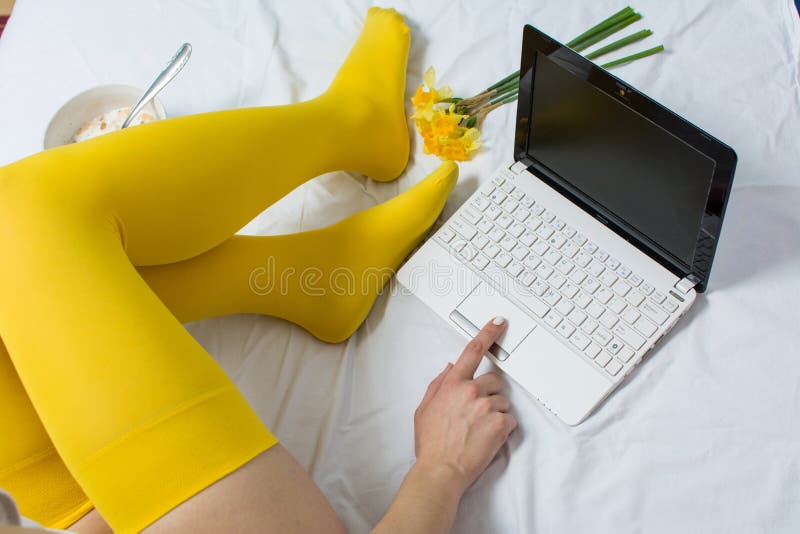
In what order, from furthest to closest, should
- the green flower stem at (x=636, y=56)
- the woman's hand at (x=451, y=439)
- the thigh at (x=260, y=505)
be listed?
the green flower stem at (x=636, y=56)
the woman's hand at (x=451, y=439)
the thigh at (x=260, y=505)

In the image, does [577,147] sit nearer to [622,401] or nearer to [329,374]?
[622,401]

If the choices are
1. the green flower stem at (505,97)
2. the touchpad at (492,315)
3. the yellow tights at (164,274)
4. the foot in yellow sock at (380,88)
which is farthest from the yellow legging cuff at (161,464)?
the green flower stem at (505,97)

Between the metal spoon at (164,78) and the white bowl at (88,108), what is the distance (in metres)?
0.02

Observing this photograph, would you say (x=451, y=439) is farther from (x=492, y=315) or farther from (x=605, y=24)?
(x=605, y=24)

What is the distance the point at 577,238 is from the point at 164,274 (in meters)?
0.46

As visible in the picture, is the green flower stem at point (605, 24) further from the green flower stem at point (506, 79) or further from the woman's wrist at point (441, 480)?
the woman's wrist at point (441, 480)

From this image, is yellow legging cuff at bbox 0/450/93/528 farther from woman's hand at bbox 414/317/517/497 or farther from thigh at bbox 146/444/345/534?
woman's hand at bbox 414/317/517/497

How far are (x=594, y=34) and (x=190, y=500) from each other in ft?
A: 2.35

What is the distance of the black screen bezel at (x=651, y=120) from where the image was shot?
596 millimetres

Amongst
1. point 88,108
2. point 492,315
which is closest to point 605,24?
point 492,315

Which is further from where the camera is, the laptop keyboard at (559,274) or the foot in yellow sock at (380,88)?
the foot in yellow sock at (380,88)

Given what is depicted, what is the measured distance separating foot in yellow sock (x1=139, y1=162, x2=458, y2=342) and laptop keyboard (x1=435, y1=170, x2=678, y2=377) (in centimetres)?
5

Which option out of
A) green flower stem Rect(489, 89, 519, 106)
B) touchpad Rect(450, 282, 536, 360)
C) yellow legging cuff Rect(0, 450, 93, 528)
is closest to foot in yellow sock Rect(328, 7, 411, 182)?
green flower stem Rect(489, 89, 519, 106)

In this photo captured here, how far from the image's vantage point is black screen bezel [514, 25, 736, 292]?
1.95 feet
